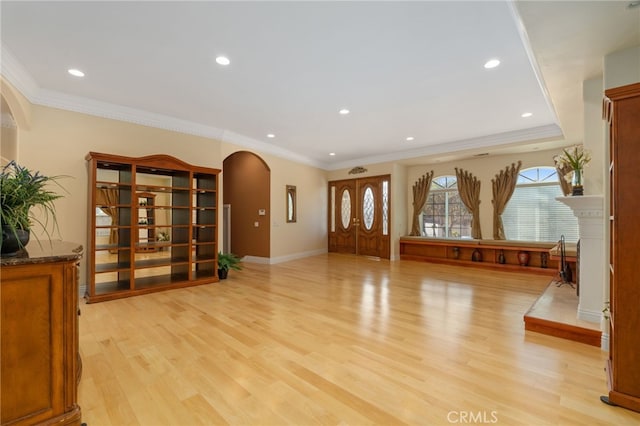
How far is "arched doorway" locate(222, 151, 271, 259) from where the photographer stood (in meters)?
7.23

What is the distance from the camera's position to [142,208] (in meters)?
4.43

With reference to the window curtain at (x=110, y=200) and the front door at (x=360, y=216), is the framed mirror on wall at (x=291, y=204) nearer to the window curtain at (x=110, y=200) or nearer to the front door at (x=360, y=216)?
the front door at (x=360, y=216)

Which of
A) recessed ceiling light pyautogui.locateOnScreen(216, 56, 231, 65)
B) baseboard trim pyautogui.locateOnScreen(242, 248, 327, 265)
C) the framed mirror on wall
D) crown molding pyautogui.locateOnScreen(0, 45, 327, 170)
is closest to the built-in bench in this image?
baseboard trim pyautogui.locateOnScreen(242, 248, 327, 265)

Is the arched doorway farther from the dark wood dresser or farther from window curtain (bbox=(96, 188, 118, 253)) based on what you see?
the dark wood dresser

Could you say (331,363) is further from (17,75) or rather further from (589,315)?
(17,75)

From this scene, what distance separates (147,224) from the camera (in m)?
4.66

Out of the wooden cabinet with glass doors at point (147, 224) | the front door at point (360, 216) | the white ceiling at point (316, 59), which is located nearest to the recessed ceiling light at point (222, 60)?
the white ceiling at point (316, 59)

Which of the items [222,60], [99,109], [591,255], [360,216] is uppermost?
[222,60]

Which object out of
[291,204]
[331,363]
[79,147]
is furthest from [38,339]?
[291,204]

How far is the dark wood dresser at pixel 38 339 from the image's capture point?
4.49ft

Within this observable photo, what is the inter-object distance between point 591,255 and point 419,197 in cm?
531

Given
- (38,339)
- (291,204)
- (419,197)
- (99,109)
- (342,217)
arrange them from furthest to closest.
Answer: (342,217) → (419,197) → (291,204) → (99,109) → (38,339)

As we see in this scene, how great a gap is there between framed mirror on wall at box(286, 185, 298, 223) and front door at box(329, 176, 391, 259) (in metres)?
1.71

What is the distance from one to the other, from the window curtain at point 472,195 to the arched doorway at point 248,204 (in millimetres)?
5154
